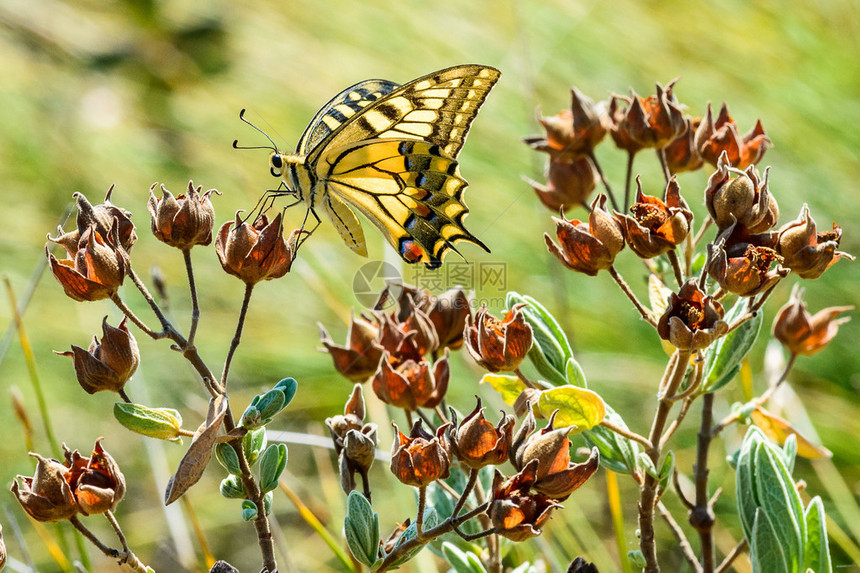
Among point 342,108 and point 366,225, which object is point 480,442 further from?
point 366,225

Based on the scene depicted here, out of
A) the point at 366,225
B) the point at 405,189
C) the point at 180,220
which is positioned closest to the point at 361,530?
the point at 180,220

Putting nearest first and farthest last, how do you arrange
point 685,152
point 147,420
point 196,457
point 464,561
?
point 196,457
point 147,420
point 464,561
point 685,152

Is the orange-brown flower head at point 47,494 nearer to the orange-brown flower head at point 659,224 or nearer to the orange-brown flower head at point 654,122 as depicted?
the orange-brown flower head at point 659,224

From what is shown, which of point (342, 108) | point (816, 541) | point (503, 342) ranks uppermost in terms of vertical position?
point (342, 108)

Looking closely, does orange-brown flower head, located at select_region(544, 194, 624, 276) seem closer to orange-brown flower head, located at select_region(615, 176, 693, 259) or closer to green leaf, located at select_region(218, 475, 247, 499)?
orange-brown flower head, located at select_region(615, 176, 693, 259)

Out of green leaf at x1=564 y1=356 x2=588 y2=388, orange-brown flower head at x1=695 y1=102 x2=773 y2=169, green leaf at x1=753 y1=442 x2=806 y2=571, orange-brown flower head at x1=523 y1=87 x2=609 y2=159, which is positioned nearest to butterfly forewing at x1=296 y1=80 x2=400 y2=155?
orange-brown flower head at x1=523 y1=87 x2=609 y2=159

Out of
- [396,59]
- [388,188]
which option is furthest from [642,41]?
[388,188]
